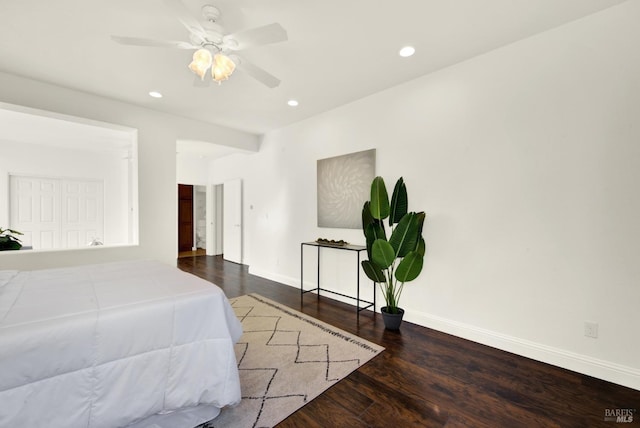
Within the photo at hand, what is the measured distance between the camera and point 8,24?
2078 mm

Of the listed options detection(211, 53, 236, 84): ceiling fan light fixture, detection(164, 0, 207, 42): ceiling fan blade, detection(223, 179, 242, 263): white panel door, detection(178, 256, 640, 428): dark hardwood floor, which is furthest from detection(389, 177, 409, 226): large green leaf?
detection(223, 179, 242, 263): white panel door

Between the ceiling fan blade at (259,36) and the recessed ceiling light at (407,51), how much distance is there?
123cm

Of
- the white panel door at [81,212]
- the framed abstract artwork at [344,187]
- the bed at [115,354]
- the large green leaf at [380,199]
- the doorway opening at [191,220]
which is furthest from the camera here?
the doorway opening at [191,220]

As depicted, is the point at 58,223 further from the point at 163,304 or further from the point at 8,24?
the point at 163,304

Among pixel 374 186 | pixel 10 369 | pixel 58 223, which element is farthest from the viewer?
pixel 58 223

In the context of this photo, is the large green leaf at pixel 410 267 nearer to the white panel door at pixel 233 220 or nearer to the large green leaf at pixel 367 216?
the large green leaf at pixel 367 216

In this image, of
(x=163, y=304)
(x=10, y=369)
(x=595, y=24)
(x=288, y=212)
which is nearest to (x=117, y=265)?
(x=163, y=304)

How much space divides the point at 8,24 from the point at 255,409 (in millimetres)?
3388

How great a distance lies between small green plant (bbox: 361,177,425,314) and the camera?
260 cm

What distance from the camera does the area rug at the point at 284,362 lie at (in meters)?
1.66

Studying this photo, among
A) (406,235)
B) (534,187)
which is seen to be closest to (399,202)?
(406,235)

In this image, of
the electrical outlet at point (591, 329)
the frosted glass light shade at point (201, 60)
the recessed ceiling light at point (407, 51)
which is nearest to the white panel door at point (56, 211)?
the frosted glass light shade at point (201, 60)

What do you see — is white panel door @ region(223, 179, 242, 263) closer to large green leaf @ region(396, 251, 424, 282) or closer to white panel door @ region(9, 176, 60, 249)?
white panel door @ region(9, 176, 60, 249)

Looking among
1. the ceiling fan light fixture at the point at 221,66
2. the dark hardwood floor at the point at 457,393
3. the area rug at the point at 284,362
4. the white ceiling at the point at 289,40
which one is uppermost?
the white ceiling at the point at 289,40
